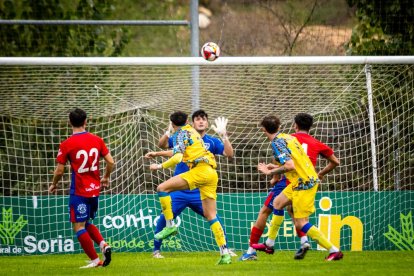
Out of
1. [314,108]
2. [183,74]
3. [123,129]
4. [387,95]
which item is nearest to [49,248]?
[123,129]

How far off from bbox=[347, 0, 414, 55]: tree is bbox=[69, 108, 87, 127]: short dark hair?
7.58m

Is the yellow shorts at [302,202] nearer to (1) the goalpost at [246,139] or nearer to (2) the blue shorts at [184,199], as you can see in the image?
(2) the blue shorts at [184,199]

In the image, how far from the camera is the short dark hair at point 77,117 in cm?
992

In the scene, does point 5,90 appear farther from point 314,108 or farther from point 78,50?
point 314,108

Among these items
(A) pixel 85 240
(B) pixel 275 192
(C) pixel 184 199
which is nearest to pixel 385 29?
(C) pixel 184 199

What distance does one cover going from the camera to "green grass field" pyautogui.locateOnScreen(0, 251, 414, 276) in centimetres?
930

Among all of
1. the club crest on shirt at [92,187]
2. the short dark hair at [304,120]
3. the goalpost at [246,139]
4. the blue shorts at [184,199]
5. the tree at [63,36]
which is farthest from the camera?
the tree at [63,36]

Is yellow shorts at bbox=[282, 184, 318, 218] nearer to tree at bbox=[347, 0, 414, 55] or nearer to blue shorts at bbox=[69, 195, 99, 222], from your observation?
blue shorts at bbox=[69, 195, 99, 222]

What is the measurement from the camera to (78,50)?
55.6 ft

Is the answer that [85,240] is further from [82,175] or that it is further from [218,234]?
[218,234]

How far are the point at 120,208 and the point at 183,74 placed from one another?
90.6 inches

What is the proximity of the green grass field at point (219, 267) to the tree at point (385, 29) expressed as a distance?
510cm

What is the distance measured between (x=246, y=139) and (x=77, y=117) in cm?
475

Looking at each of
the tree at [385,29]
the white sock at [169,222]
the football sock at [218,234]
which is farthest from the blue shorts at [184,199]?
the tree at [385,29]
